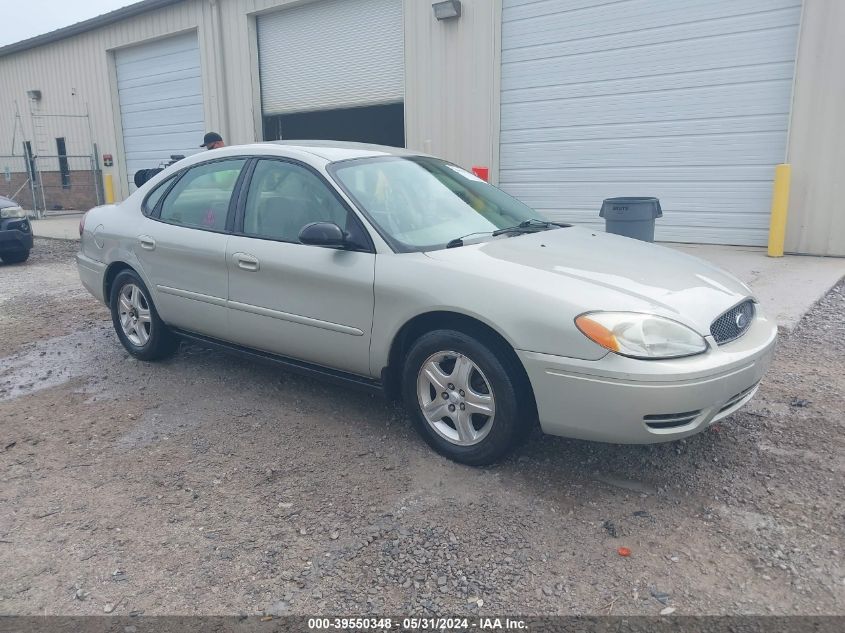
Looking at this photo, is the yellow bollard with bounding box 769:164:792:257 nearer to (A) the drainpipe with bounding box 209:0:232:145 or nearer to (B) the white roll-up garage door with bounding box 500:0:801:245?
(B) the white roll-up garage door with bounding box 500:0:801:245

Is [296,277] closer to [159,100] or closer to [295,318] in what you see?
[295,318]

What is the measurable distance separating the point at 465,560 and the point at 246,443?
5.32 feet

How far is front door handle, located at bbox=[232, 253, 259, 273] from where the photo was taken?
4.13 metres

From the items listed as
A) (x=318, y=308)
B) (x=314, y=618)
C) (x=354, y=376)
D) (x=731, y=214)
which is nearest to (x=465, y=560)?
(x=314, y=618)

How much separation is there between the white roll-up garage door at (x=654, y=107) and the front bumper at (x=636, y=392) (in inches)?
278

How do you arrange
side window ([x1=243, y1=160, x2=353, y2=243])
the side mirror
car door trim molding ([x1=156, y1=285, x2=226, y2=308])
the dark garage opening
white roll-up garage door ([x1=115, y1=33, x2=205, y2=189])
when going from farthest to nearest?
the dark garage opening
white roll-up garage door ([x1=115, y1=33, x2=205, y2=189])
car door trim molding ([x1=156, y1=285, x2=226, y2=308])
side window ([x1=243, y1=160, x2=353, y2=243])
the side mirror

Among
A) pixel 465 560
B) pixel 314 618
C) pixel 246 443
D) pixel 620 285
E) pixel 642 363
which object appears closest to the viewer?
pixel 314 618

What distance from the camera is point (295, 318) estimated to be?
396cm

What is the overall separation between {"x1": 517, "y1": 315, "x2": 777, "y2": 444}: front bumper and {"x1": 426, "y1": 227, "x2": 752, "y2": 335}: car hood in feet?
0.77

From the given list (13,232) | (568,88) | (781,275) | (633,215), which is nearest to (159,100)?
(13,232)

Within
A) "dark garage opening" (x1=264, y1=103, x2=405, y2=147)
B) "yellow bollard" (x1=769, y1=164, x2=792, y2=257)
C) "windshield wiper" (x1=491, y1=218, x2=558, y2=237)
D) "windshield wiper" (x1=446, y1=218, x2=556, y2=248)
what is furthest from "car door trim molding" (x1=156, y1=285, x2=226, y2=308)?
"dark garage opening" (x1=264, y1=103, x2=405, y2=147)

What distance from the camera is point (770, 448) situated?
3543mm

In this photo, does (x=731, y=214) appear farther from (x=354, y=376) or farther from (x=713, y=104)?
(x=354, y=376)

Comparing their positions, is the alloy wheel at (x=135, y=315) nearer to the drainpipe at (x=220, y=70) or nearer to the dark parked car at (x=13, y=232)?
the dark parked car at (x=13, y=232)
